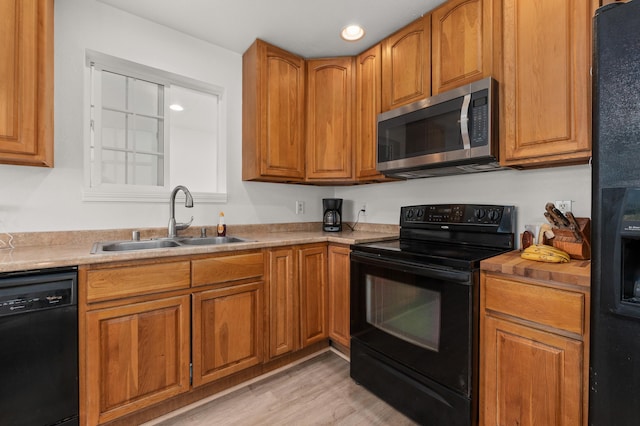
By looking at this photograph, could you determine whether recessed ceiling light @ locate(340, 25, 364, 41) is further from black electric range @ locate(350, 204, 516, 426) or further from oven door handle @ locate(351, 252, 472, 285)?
oven door handle @ locate(351, 252, 472, 285)

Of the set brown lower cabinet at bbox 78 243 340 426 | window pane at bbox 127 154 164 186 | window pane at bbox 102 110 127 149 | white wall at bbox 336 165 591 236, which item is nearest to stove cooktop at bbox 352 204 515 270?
white wall at bbox 336 165 591 236

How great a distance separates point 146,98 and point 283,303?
1.86 m

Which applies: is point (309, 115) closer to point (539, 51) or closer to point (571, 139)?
point (539, 51)

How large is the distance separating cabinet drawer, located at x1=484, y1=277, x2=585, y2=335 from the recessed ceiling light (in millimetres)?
1888

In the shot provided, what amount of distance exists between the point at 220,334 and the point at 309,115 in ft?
6.06

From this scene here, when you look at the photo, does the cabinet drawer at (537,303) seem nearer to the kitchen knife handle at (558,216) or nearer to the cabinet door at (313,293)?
the kitchen knife handle at (558,216)

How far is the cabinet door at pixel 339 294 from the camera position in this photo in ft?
6.98

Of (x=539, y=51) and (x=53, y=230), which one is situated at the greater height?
(x=539, y=51)

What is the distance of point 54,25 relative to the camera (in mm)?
1750

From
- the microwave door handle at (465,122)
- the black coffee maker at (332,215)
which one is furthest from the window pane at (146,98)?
the microwave door handle at (465,122)

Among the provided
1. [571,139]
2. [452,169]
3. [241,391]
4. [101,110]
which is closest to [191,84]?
[101,110]

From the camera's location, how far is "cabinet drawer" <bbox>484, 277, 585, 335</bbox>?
1094mm

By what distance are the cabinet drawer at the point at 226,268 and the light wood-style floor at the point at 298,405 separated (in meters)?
0.74

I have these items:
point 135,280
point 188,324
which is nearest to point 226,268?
point 188,324
